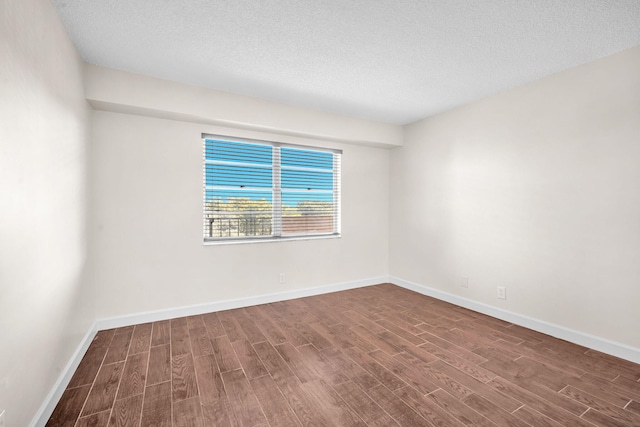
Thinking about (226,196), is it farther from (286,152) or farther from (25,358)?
(25,358)

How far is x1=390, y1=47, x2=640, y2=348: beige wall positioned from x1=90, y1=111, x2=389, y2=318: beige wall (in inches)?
81.7

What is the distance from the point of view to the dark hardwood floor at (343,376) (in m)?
1.76

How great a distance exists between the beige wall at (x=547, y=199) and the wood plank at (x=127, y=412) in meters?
3.54

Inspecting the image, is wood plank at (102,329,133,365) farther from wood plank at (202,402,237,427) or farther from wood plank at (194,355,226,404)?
wood plank at (202,402,237,427)

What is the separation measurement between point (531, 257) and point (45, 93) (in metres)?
4.26

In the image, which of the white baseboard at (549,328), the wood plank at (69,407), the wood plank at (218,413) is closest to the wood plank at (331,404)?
the wood plank at (218,413)

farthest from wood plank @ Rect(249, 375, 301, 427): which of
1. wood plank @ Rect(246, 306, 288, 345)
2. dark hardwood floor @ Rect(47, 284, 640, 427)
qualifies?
wood plank @ Rect(246, 306, 288, 345)

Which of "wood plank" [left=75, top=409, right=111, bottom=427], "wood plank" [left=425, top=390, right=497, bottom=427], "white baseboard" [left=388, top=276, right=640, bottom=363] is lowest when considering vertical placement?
"wood plank" [left=425, top=390, right=497, bottom=427]

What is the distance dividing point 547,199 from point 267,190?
3.17 m

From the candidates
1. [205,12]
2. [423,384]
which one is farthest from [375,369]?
[205,12]

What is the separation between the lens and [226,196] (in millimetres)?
3699

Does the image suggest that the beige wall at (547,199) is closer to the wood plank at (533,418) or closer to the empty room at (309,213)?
the empty room at (309,213)

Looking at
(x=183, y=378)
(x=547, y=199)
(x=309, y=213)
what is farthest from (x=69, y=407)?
(x=547, y=199)

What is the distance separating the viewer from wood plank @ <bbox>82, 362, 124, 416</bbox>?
1.83 m
